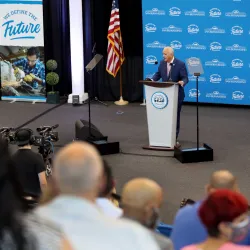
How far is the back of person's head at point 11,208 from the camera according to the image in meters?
1.92

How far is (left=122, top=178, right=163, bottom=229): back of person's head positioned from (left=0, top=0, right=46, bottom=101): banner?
8845 millimetres

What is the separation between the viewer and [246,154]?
7953 millimetres

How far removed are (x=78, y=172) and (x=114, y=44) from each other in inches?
357

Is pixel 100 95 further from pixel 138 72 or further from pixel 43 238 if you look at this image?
pixel 43 238

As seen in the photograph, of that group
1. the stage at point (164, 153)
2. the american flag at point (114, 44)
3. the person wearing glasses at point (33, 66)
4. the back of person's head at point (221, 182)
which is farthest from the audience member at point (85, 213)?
the person wearing glasses at point (33, 66)

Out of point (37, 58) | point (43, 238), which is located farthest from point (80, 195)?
point (37, 58)

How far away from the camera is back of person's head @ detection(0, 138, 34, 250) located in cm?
192

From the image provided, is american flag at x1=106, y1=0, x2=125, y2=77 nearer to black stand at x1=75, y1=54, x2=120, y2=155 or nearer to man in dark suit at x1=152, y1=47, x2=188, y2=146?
black stand at x1=75, y1=54, x2=120, y2=155

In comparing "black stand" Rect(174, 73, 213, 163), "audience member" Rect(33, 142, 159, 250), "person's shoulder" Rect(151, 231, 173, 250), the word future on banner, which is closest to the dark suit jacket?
"black stand" Rect(174, 73, 213, 163)

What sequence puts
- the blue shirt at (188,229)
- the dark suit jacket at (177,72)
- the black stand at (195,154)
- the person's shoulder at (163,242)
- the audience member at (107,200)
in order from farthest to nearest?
the dark suit jacket at (177,72) → the black stand at (195,154) → the blue shirt at (188,229) → the audience member at (107,200) → the person's shoulder at (163,242)

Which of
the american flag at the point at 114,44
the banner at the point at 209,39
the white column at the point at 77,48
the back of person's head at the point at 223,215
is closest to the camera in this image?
the back of person's head at the point at 223,215

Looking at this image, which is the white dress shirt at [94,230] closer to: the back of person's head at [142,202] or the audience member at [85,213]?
the audience member at [85,213]

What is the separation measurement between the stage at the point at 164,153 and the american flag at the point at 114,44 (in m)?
0.75

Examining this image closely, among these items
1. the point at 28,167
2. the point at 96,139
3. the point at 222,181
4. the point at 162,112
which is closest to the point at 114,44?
the point at 96,139
